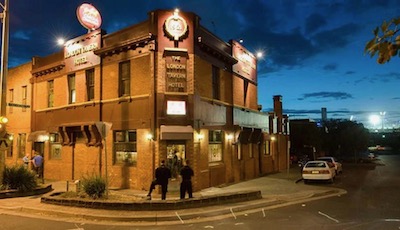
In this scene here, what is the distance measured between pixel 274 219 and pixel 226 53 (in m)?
11.3

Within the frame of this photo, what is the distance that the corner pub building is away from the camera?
1691cm

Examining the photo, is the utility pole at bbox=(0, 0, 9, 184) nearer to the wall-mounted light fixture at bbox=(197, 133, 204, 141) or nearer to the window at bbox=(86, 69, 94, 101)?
the window at bbox=(86, 69, 94, 101)

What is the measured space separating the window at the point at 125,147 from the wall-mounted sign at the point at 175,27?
4.99 m

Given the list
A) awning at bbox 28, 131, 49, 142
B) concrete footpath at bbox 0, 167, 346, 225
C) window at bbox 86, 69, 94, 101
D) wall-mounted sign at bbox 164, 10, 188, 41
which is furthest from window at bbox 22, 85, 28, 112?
wall-mounted sign at bbox 164, 10, 188, 41

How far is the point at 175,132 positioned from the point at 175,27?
16.4 ft

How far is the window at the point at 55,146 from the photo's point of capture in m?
22.0

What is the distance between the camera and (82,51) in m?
20.4

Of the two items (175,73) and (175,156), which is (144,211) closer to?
(175,156)

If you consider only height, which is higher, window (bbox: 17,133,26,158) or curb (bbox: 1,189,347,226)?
window (bbox: 17,133,26,158)

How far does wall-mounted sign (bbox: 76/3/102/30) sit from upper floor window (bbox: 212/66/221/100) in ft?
24.9

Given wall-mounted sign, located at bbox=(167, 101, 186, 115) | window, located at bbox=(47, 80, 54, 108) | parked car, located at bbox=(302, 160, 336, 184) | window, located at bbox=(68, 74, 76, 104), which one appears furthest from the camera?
Answer: window, located at bbox=(47, 80, 54, 108)

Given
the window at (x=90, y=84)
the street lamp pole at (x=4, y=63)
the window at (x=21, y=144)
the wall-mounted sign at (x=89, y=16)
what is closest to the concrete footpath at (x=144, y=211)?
the street lamp pole at (x=4, y=63)

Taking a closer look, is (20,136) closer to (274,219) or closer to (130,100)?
(130,100)

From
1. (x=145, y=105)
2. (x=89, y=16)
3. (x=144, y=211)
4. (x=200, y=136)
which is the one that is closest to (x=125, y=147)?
(x=145, y=105)
